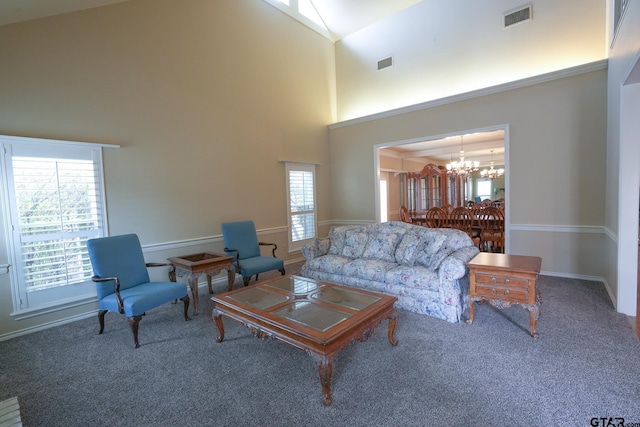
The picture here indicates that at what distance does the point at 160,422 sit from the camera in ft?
5.80

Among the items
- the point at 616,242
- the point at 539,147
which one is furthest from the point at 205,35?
the point at 616,242

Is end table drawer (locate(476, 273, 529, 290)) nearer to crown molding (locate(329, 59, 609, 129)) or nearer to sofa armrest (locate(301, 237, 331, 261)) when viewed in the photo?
sofa armrest (locate(301, 237, 331, 261))

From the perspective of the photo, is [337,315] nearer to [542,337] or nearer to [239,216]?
[542,337]

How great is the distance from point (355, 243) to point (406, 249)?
0.80 meters

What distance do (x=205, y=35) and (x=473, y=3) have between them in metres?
4.44

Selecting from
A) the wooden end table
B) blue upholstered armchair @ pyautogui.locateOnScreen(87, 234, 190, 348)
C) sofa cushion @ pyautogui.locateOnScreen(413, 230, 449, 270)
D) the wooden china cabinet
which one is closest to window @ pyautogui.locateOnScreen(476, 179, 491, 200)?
the wooden china cabinet

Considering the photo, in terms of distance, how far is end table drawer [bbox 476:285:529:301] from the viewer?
8.50 feet

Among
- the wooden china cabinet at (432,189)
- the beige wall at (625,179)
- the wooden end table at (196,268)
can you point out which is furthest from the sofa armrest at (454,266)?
the wooden china cabinet at (432,189)

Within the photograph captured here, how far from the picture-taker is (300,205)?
5.93 meters

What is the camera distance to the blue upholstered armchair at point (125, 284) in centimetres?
271

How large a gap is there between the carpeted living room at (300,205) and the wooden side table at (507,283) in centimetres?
3

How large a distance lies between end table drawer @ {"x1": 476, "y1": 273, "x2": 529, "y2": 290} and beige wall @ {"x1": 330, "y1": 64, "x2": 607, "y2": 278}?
228 centimetres

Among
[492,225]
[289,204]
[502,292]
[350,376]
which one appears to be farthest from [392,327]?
[492,225]

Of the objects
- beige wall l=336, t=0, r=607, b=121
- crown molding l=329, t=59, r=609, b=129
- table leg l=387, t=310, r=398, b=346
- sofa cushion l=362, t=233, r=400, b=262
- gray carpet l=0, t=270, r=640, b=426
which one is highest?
beige wall l=336, t=0, r=607, b=121
